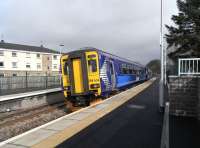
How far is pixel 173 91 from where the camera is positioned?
10.1 m

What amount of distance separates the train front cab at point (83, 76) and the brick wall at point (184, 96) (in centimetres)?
560

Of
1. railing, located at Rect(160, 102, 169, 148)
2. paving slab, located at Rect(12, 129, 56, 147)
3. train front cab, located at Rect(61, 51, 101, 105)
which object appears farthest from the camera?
train front cab, located at Rect(61, 51, 101, 105)

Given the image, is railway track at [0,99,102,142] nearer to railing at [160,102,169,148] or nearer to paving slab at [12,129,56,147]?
paving slab at [12,129,56,147]

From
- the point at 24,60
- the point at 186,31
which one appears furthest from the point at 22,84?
the point at 24,60

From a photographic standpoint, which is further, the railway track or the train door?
the train door

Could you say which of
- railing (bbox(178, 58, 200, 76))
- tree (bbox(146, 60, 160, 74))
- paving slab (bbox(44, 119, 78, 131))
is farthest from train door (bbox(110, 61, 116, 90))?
tree (bbox(146, 60, 160, 74))

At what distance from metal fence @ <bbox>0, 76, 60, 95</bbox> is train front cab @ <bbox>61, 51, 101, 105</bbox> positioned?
295 inches

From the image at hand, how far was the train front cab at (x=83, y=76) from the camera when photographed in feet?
49.4

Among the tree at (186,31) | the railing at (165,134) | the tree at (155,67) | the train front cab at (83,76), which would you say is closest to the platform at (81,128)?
the railing at (165,134)

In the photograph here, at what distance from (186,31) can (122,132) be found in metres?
32.1

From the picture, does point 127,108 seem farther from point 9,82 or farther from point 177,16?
point 177,16

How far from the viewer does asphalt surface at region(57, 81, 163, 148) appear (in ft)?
22.2

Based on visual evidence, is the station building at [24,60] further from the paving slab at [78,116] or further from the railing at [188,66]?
the railing at [188,66]

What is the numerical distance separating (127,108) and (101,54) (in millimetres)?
4589
